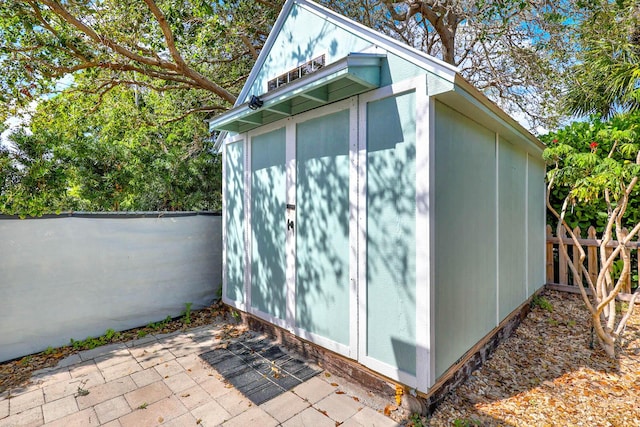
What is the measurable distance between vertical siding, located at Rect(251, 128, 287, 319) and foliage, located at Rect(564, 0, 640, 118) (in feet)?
20.0

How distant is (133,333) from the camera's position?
14.1 ft

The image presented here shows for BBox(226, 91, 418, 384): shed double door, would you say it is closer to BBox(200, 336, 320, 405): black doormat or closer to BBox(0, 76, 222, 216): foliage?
BBox(200, 336, 320, 405): black doormat

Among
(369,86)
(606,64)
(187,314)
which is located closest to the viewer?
(369,86)

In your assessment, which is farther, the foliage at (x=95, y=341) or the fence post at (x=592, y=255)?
the fence post at (x=592, y=255)

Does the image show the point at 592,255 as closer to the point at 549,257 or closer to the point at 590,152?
the point at 549,257

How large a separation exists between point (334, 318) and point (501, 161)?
9.37 feet

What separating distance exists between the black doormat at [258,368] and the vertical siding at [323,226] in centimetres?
45

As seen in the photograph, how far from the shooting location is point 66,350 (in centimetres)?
376

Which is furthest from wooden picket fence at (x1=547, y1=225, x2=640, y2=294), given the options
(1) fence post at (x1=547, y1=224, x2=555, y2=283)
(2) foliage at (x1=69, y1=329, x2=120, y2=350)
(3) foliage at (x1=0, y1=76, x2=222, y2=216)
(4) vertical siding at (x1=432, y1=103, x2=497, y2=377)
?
(3) foliage at (x1=0, y1=76, x2=222, y2=216)

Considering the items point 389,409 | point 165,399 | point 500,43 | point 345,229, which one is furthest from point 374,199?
point 500,43

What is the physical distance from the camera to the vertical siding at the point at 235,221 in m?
4.40

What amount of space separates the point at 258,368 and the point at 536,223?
5017 mm

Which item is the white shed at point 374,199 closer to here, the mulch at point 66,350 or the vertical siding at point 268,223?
the vertical siding at point 268,223

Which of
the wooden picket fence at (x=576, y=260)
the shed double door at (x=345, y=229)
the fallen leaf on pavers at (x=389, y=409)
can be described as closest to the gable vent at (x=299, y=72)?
the shed double door at (x=345, y=229)
